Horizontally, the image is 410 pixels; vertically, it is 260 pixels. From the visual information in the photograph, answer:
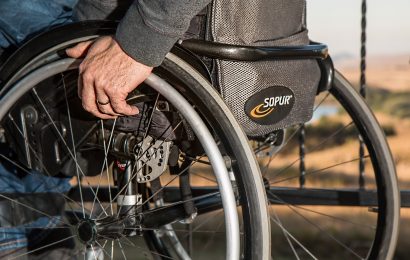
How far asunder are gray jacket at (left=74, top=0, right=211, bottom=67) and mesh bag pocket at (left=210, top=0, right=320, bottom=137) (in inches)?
4.6

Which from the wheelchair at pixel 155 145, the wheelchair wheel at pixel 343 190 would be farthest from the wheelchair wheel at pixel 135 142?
the wheelchair wheel at pixel 343 190

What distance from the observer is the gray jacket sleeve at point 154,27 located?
1784 millimetres

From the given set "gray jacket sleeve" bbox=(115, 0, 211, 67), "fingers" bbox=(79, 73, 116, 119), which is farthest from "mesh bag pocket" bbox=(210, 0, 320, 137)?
"fingers" bbox=(79, 73, 116, 119)

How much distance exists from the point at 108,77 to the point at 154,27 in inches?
5.7

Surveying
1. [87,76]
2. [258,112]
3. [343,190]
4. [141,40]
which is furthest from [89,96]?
[343,190]

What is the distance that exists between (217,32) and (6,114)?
0.53 meters

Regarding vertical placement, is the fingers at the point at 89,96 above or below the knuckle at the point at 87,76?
below

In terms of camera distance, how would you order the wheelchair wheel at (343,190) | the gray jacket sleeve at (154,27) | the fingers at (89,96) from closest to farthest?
the gray jacket sleeve at (154,27)
the fingers at (89,96)
the wheelchair wheel at (343,190)

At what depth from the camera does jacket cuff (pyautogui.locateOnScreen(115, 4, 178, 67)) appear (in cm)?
181

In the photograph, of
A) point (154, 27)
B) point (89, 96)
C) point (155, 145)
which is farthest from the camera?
point (155, 145)

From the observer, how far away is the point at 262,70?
1956 millimetres

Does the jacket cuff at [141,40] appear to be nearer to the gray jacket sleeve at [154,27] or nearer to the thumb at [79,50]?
the gray jacket sleeve at [154,27]

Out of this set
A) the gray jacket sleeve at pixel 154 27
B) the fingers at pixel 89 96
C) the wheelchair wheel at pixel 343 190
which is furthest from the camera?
the wheelchair wheel at pixel 343 190

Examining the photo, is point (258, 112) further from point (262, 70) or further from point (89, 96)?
point (89, 96)
